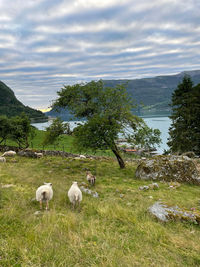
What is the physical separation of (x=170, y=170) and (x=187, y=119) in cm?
1986

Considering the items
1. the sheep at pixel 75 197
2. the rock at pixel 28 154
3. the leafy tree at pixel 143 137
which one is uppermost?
the leafy tree at pixel 143 137

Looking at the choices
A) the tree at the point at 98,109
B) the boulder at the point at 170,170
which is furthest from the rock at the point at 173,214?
the tree at the point at 98,109

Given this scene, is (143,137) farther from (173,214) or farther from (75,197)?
(75,197)

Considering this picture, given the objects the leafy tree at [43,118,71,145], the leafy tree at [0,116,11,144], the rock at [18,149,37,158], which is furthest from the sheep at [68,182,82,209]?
the leafy tree at [0,116,11,144]

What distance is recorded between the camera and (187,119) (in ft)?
115

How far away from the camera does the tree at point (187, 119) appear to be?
34.7m

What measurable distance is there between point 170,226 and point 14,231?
6.01 metres

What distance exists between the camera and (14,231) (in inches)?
231

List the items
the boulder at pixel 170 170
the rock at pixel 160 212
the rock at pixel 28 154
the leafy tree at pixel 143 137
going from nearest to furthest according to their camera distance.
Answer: the rock at pixel 160 212, the boulder at pixel 170 170, the leafy tree at pixel 143 137, the rock at pixel 28 154

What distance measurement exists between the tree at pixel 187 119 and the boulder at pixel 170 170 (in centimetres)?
1779

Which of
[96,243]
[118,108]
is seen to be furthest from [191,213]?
[118,108]

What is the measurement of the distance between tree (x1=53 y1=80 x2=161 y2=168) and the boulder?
456 centimetres

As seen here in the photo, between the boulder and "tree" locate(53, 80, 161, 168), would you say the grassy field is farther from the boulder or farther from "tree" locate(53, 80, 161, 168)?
"tree" locate(53, 80, 161, 168)

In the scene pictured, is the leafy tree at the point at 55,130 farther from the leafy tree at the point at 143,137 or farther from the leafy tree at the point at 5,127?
the leafy tree at the point at 5,127
